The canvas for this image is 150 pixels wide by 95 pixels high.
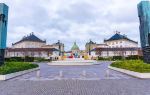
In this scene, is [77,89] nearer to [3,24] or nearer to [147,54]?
[3,24]

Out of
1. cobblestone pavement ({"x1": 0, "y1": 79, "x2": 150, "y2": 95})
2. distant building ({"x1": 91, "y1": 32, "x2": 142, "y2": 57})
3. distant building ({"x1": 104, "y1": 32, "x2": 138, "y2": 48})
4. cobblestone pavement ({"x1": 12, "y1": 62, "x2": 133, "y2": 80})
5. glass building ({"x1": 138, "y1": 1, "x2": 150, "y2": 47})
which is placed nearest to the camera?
cobblestone pavement ({"x1": 0, "y1": 79, "x2": 150, "y2": 95})

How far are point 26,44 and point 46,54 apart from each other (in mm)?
21673

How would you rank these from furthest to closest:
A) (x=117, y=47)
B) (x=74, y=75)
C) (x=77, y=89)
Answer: (x=117, y=47) < (x=74, y=75) < (x=77, y=89)

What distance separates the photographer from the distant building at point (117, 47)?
68.8 meters

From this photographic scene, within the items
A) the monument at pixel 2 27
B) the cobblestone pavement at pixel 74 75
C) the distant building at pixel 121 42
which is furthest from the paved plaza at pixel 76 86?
the distant building at pixel 121 42

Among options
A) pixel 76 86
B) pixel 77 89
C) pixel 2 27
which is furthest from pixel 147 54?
pixel 2 27

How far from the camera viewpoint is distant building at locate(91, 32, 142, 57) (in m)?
68.8

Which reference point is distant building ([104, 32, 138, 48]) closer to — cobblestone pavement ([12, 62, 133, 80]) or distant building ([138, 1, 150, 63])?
distant building ([138, 1, 150, 63])

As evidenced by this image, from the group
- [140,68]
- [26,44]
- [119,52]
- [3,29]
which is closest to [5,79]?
[3,29]

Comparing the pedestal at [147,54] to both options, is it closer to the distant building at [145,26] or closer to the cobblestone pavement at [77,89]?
the distant building at [145,26]

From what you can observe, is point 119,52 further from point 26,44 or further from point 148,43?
point 148,43

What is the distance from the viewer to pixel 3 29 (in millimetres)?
18359

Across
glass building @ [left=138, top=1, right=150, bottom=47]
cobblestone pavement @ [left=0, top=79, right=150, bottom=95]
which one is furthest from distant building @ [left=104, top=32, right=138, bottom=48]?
cobblestone pavement @ [left=0, top=79, right=150, bottom=95]

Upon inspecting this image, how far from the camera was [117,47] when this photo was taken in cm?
7406
